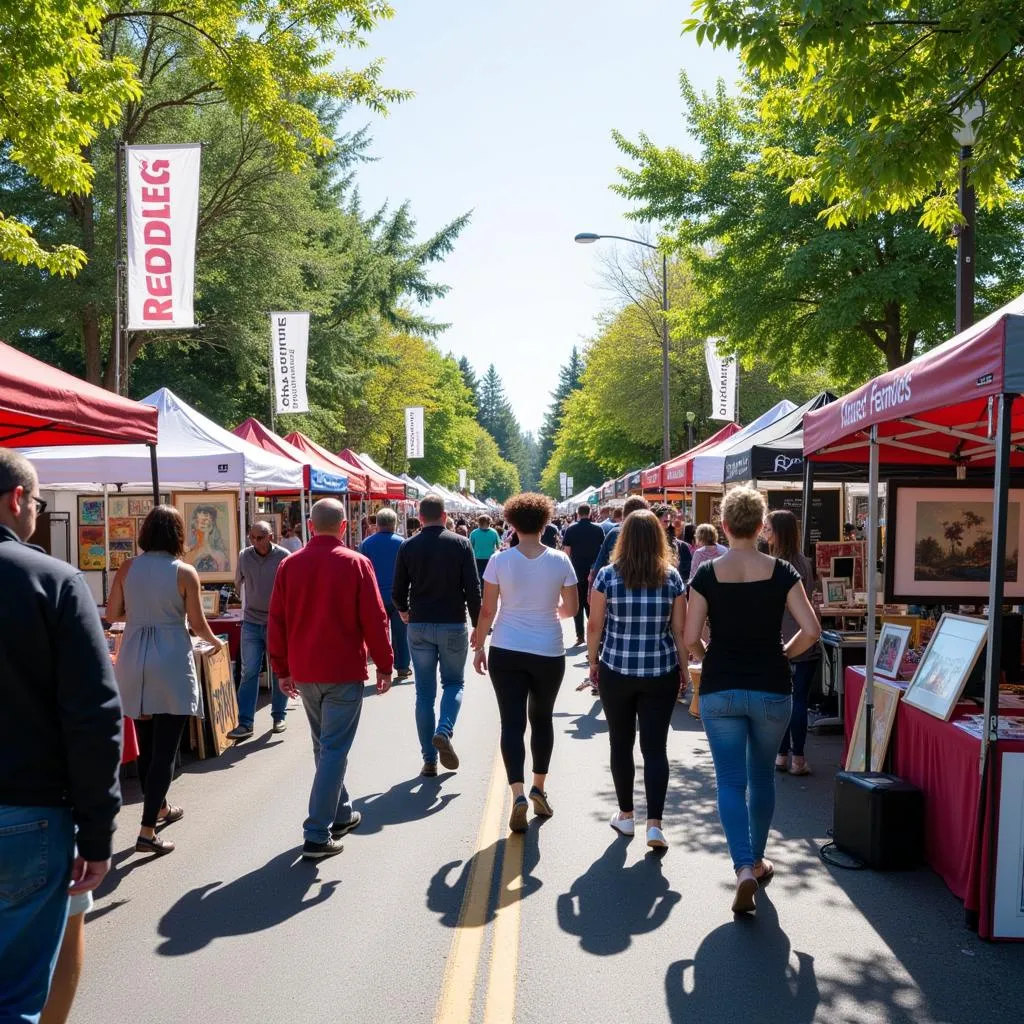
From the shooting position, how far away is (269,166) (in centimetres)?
2458

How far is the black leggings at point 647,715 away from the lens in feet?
19.0

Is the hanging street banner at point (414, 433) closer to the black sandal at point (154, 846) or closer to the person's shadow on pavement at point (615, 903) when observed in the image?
the black sandal at point (154, 846)

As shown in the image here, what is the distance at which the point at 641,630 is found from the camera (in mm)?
5762

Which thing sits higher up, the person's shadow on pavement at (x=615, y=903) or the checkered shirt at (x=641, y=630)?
the checkered shirt at (x=641, y=630)

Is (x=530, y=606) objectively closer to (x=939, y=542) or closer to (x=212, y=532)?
(x=939, y=542)

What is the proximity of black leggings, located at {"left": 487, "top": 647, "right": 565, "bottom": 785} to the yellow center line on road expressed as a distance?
0.44m

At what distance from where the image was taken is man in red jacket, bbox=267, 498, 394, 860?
5.74m

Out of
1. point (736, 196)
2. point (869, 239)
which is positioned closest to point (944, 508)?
point (869, 239)

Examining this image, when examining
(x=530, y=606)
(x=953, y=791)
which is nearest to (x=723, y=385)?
(x=530, y=606)

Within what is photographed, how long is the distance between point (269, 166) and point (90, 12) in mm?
16657

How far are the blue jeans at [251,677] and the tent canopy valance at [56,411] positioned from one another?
253 centimetres

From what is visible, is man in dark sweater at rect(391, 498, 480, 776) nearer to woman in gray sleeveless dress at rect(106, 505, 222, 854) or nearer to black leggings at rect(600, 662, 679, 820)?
woman in gray sleeveless dress at rect(106, 505, 222, 854)

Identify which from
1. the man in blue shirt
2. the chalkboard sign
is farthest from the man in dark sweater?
the chalkboard sign

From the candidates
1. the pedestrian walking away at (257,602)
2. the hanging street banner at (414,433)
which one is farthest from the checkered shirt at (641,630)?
the hanging street banner at (414,433)
